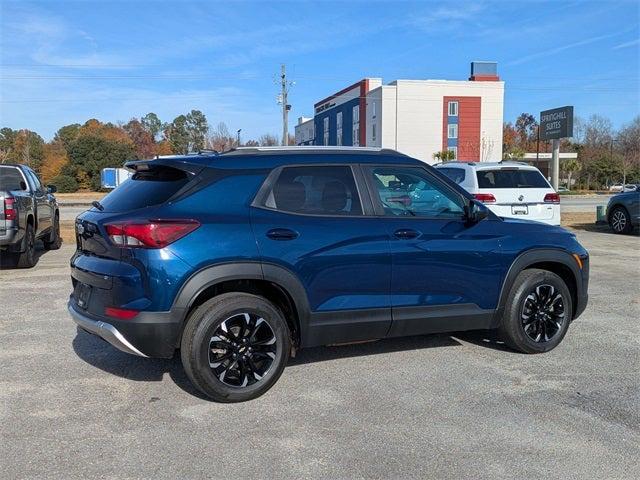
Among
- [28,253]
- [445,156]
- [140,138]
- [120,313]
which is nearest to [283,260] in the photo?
[120,313]

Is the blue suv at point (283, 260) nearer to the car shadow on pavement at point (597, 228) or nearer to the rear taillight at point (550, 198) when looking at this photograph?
the rear taillight at point (550, 198)

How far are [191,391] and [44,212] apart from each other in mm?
8537

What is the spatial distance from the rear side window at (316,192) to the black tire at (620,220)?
14.0 m

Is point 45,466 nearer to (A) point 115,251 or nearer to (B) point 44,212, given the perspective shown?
(A) point 115,251

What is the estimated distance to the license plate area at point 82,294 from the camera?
4410 mm

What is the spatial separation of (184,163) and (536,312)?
3.37 m

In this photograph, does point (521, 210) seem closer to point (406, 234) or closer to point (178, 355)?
point (406, 234)

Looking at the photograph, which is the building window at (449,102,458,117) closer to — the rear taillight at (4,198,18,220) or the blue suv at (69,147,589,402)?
the rear taillight at (4,198,18,220)

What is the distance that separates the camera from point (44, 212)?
11672 mm

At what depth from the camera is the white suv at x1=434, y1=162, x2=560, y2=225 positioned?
10.8 meters

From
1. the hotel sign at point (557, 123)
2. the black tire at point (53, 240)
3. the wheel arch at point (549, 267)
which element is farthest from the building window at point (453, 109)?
the wheel arch at point (549, 267)

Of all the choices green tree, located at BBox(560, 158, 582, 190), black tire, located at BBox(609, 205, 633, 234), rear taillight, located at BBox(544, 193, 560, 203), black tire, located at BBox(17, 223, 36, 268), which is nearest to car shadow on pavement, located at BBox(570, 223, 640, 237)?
black tire, located at BBox(609, 205, 633, 234)

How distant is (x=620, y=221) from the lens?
16.6m

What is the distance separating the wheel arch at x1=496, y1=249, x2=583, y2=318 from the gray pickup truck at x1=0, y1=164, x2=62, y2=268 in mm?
7774
